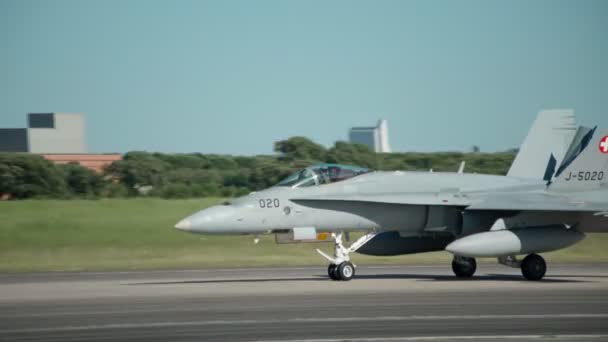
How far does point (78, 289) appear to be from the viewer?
60.7 feet

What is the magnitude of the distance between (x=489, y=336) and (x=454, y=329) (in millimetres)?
720

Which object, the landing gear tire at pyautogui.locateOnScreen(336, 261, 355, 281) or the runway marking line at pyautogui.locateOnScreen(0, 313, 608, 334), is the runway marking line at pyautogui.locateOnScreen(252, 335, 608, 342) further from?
the landing gear tire at pyautogui.locateOnScreen(336, 261, 355, 281)

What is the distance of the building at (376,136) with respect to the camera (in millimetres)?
127625

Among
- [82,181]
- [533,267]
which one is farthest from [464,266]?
[82,181]

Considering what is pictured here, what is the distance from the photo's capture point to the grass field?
1094 inches

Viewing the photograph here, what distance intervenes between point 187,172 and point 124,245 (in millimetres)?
22076

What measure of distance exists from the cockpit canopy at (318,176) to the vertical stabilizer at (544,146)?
7958 millimetres

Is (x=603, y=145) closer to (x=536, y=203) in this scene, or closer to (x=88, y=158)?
(x=536, y=203)

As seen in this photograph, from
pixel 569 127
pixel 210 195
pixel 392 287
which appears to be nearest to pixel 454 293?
pixel 392 287

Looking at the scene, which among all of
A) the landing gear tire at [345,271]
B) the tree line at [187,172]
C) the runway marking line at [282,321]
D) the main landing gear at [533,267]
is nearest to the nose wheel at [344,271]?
the landing gear tire at [345,271]

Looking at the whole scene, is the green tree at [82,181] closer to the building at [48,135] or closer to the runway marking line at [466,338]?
the building at [48,135]

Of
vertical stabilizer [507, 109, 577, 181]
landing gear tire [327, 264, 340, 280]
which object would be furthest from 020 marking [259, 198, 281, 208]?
vertical stabilizer [507, 109, 577, 181]

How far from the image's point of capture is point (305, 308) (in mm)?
14453

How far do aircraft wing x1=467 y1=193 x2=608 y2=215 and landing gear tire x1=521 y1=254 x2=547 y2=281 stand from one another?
50.3 inches
